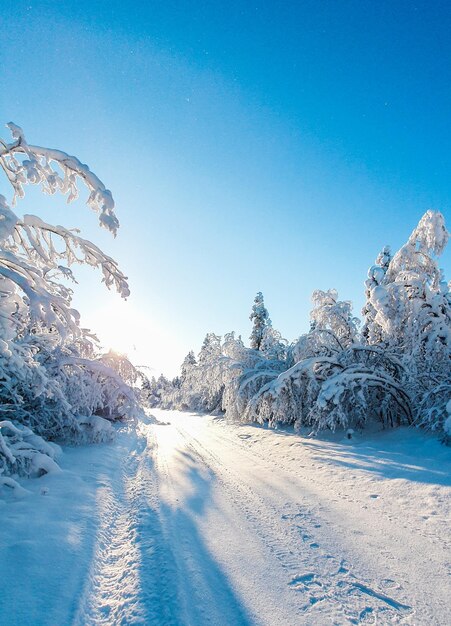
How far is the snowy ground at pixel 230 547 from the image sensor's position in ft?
8.64

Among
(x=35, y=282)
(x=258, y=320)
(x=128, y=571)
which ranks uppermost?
(x=258, y=320)

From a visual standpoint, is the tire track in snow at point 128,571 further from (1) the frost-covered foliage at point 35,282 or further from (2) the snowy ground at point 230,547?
(1) the frost-covered foliage at point 35,282

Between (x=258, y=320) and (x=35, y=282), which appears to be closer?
(x=35, y=282)

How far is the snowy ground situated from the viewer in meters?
2.63

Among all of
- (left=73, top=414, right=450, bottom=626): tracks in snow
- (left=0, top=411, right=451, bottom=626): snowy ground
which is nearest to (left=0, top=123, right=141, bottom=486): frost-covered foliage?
(left=0, top=411, right=451, bottom=626): snowy ground

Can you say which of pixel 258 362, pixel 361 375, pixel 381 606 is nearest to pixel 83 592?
pixel 381 606

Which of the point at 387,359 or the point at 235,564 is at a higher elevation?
the point at 387,359

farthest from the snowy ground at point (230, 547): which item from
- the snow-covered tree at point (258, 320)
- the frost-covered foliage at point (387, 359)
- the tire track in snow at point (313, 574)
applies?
the snow-covered tree at point (258, 320)

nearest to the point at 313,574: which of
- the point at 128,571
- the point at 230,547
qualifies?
the point at 230,547

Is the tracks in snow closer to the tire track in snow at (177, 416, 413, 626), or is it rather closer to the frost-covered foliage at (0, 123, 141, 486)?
the tire track in snow at (177, 416, 413, 626)

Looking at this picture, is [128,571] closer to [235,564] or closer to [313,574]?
[235,564]

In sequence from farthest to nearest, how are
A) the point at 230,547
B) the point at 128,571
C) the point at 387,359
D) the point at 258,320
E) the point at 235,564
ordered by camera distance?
1. the point at 258,320
2. the point at 387,359
3. the point at 230,547
4. the point at 235,564
5. the point at 128,571

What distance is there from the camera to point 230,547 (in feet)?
12.0

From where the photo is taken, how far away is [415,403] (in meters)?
10.1
